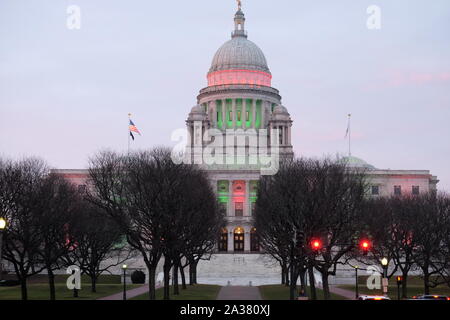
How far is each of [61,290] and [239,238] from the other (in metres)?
76.2

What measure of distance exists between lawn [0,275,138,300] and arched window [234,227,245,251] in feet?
168

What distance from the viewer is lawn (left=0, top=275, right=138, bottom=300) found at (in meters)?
66.9

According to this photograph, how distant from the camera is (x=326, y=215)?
62.5 metres

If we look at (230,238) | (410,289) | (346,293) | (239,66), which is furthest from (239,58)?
(346,293)

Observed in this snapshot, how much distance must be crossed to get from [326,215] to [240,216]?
298 ft

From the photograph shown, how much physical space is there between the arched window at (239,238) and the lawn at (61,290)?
168 ft

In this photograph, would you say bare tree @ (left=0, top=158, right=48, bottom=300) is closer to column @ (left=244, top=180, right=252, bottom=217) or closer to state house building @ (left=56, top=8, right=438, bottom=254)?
state house building @ (left=56, top=8, right=438, bottom=254)

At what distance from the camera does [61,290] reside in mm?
78375

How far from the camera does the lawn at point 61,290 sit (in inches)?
2635

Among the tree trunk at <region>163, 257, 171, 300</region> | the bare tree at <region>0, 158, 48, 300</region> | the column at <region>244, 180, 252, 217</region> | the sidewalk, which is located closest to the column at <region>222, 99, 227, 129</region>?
the column at <region>244, 180, 252, 217</region>
